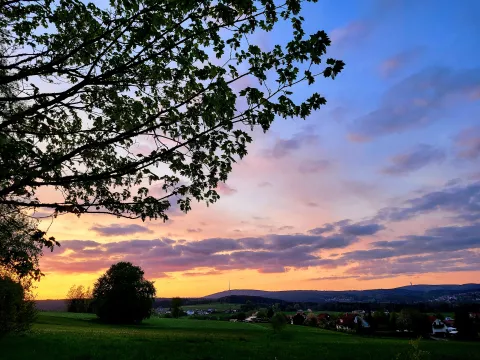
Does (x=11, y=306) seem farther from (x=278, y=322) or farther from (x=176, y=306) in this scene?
(x=176, y=306)

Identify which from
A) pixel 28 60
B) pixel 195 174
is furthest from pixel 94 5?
pixel 195 174

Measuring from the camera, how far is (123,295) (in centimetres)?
9769

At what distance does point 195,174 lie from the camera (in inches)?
390

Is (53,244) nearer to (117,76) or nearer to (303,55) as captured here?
(117,76)

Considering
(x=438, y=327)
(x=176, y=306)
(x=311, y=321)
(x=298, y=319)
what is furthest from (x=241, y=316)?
(x=438, y=327)

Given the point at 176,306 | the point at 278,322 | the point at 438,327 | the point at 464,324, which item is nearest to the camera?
the point at 278,322

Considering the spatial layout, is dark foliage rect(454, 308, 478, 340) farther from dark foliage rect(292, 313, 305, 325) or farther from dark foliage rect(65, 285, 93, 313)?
dark foliage rect(65, 285, 93, 313)

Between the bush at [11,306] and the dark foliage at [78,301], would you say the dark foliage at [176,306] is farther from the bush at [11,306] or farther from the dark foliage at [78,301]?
the bush at [11,306]

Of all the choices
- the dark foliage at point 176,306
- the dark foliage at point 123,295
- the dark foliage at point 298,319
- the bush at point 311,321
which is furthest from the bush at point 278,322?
the dark foliage at point 176,306

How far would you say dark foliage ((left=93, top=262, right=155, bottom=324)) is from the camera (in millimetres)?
97250

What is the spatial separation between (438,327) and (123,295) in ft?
399

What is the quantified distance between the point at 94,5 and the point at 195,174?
4.74 meters

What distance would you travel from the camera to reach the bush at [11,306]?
106 ft

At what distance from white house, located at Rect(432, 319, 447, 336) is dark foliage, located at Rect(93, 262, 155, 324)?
106608 millimetres
